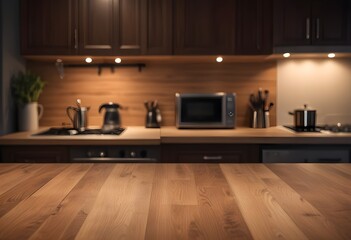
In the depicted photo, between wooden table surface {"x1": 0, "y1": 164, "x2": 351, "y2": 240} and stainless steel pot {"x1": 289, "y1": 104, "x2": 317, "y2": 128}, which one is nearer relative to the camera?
wooden table surface {"x1": 0, "y1": 164, "x2": 351, "y2": 240}

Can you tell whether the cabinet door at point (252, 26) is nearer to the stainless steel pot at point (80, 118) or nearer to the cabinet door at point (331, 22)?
the cabinet door at point (331, 22)

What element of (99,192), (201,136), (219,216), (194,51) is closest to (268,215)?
(219,216)

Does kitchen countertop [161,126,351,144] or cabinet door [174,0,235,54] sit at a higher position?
cabinet door [174,0,235,54]

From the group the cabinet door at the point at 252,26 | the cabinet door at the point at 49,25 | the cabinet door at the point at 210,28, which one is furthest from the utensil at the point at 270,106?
the cabinet door at the point at 49,25

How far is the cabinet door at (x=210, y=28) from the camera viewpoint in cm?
360

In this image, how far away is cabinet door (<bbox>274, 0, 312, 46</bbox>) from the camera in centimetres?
358

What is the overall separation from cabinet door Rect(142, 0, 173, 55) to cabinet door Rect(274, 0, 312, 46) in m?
0.83

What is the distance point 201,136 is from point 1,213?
219 centimetres

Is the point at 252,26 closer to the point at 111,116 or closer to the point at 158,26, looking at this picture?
the point at 158,26

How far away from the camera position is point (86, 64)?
3.98 m

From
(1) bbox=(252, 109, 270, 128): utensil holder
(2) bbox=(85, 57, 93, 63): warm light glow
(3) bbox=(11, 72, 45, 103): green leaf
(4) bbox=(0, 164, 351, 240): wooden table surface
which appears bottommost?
(4) bbox=(0, 164, 351, 240): wooden table surface

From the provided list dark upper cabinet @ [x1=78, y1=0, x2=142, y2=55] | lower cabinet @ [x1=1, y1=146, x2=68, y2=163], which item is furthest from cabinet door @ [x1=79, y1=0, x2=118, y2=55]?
lower cabinet @ [x1=1, y1=146, x2=68, y2=163]

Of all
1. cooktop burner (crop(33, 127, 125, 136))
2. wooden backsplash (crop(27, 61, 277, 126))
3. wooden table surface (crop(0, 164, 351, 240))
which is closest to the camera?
wooden table surface (crop(0, 164, 351, 240))

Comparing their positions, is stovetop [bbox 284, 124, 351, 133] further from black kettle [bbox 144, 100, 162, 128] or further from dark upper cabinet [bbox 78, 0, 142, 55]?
dark upper cabinet [bbox 78, 0, 142, 55]
